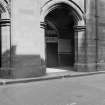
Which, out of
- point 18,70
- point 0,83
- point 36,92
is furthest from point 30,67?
point 36,92

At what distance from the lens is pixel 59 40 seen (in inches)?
655

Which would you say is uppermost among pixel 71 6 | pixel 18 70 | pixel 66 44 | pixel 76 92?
pixel 71 6

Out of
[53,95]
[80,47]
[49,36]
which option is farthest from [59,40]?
[53,95]

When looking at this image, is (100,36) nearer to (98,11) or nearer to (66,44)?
(98,11)

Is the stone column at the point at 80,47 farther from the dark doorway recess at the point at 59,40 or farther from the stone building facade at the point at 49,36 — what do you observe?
the dark doorway recess at the point at 59,40

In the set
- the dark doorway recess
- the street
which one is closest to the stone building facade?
the dark doorway recess

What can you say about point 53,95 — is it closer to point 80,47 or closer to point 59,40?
point 80,47

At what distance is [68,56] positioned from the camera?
1698cm

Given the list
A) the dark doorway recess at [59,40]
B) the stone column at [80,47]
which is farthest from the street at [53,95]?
the dark doorway recess at [59,40]

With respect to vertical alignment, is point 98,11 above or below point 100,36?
above

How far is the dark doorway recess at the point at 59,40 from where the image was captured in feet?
53.3

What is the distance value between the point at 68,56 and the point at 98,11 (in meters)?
4.92

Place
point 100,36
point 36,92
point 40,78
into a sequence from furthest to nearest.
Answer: point 100,36 → point 40,78 → point 36,92

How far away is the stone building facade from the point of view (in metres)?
10.7
